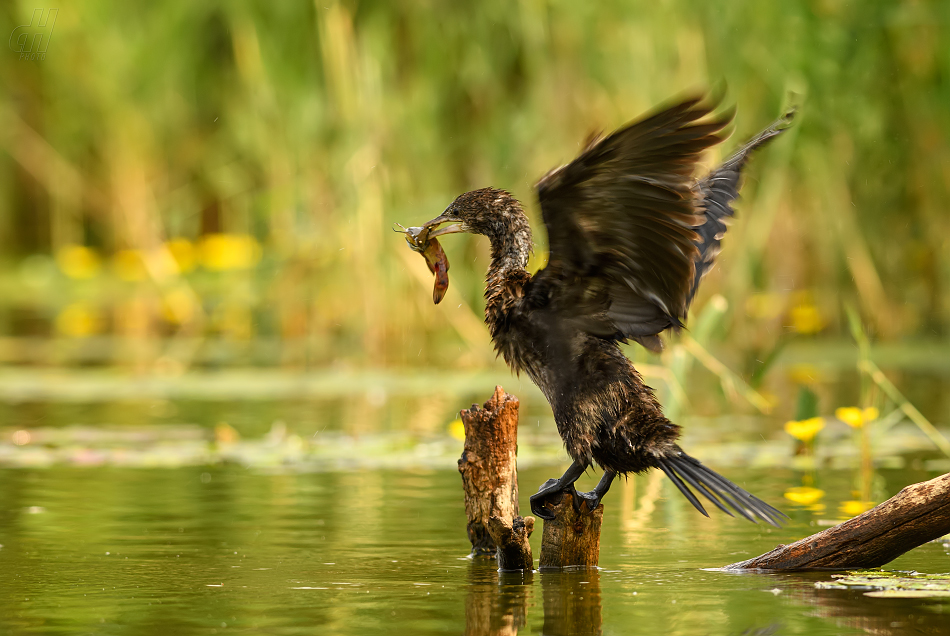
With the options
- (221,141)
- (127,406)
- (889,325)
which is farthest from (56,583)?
(221,141)

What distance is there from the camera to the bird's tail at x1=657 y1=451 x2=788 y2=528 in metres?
4.10

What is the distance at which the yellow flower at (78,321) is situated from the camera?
13.9 metres

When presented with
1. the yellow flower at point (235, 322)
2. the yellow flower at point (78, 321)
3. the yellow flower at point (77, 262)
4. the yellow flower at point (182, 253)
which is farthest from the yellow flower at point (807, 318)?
the yellow flower at point (77, 262)

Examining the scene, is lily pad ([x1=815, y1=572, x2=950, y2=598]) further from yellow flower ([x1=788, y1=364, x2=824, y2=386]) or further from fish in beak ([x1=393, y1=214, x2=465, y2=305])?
yellow flower ([x1=788, y1=364, x2=824, y2=386])

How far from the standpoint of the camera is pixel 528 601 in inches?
155

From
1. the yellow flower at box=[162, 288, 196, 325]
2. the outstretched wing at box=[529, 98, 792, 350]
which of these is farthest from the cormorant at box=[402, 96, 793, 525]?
the yellow flower at box=[162, 288, 196, 325]

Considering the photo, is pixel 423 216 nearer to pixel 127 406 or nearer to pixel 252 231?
pixel 127 406

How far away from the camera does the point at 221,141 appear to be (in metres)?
14.6

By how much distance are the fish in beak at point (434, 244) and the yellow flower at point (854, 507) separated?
5.79 feet

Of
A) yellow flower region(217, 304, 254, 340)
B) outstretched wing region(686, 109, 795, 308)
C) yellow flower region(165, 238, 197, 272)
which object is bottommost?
outstretched wing region(686, 109, 795, 308)

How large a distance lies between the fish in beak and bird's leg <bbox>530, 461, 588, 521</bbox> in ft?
2.08

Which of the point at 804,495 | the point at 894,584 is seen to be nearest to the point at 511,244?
the point at 894,584

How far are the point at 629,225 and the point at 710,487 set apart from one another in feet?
2.45

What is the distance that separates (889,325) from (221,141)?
7.05m
